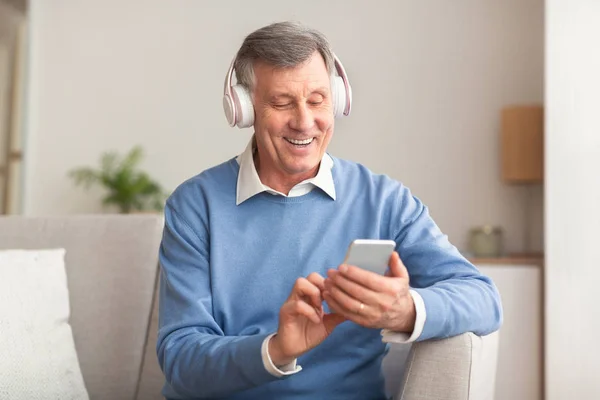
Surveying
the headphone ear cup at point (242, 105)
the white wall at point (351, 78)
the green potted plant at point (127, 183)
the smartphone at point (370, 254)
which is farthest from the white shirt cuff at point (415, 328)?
the green potted plant at point (127, 183)

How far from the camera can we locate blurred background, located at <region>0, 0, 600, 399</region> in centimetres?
367

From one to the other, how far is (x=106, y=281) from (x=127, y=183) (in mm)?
2811

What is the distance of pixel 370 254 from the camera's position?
137 centimetres

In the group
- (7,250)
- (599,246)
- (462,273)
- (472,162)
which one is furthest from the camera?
(472,162)

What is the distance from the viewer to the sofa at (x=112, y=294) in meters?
2.21

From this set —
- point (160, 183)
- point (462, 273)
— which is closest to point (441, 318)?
point (462, 273)

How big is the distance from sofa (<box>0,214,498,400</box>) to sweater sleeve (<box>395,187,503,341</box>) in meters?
0.40

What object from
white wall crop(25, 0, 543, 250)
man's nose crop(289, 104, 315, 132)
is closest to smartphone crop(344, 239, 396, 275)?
man's nose crop(289, 104, 315, 132)

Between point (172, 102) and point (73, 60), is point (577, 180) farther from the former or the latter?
point (73, 60)

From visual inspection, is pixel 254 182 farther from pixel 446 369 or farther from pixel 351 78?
pixel 351 78

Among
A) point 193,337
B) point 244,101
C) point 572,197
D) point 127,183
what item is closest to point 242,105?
point 244,101

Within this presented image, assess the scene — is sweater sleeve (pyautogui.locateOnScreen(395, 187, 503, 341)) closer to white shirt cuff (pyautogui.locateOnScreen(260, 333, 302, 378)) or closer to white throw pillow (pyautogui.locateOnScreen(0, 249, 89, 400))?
white shirt cuff (pyautogui.locateOnScreen(260, 333, 302, 378))

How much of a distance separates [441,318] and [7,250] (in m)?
1.23

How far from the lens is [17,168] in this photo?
5.46m
